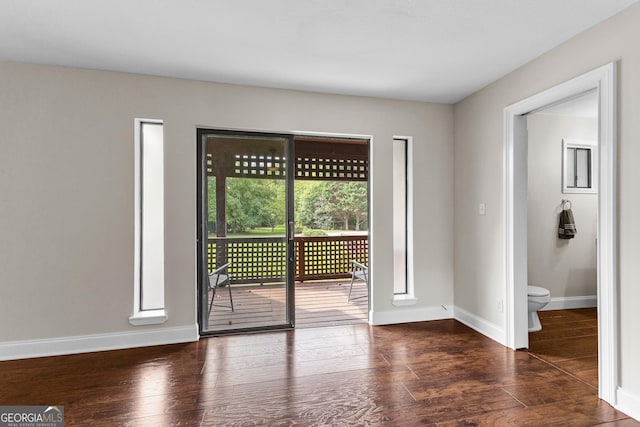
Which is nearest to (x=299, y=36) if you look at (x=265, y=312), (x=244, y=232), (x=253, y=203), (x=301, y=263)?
(x=253, y=203)

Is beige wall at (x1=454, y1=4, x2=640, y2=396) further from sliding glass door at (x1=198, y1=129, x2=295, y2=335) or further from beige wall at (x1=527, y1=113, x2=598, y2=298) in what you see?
sliding glass door at (x1=198, y1=129, x2=295, y2=335)

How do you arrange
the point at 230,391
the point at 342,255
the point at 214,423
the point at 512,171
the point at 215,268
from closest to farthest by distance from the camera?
the point at 214,423
the point at 230,391
the point at 512,171
the point at 215,268
the point at 342,255

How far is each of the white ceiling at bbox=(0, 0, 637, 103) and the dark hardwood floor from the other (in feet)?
7.91

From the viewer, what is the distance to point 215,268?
3230 mm

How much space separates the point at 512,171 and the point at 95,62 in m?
3.62

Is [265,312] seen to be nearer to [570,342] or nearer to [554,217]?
[570,342]

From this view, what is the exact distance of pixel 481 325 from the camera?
324 centimetres

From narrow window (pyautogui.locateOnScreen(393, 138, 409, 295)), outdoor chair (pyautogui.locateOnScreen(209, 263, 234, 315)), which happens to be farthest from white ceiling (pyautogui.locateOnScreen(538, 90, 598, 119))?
outdoor chair (pyautogui.locateOnScreen(209, 263, 234, 315))

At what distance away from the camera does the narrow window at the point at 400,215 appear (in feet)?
12.0

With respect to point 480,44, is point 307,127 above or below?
below

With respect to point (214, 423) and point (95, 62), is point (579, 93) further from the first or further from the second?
point (95, 62)

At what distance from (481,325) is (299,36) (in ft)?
10.1

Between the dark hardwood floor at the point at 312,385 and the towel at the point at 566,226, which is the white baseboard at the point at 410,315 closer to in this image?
the dark hardwood floor at the point at 312,385

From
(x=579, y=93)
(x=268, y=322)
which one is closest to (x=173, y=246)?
(x=268, y=322)
